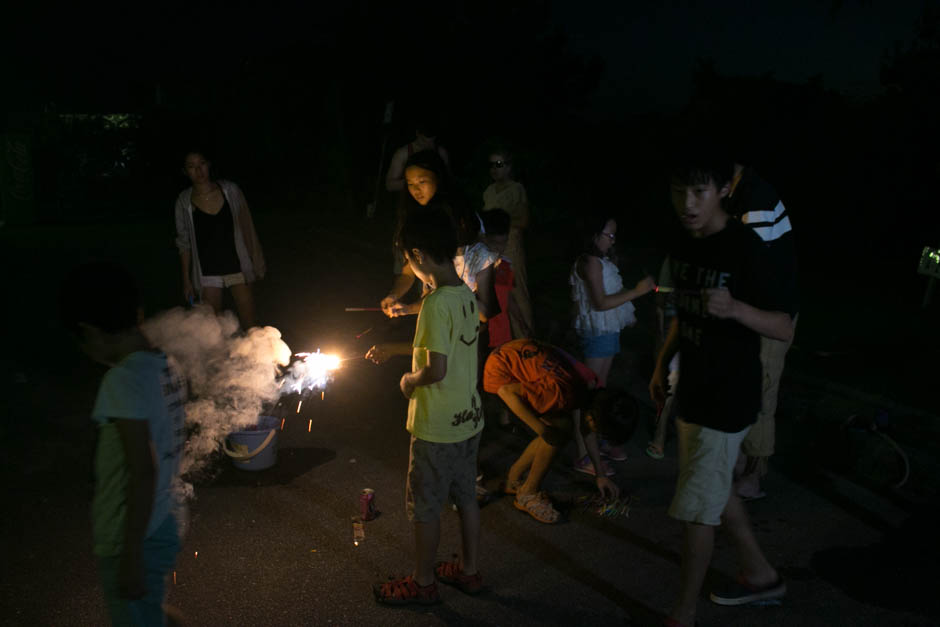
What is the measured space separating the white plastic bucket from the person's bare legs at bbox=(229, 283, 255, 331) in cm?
210

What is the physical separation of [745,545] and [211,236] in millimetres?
5001

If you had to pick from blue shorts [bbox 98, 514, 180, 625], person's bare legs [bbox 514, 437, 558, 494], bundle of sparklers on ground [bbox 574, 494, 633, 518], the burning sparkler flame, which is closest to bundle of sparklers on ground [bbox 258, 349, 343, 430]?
the burning sparkler flame

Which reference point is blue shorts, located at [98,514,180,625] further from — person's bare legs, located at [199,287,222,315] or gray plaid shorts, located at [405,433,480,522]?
person's bare legs, located at [199,287,222,315]

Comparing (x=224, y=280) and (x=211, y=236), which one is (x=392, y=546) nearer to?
(x=224, y=280)

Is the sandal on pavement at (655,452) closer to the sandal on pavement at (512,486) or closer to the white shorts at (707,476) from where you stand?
the sandal on pavement at (512,486)

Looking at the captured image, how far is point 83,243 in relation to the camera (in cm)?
1702

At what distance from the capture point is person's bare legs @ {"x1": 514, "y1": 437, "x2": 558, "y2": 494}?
442 cm

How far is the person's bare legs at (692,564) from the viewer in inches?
129

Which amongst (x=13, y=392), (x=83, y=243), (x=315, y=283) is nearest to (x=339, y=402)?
(x=13, y=392)

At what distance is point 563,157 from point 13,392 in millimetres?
14340

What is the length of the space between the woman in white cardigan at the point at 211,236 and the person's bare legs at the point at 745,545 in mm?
4733

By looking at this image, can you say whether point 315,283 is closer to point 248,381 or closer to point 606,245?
point 248,381

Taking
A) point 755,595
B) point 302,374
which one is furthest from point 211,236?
point 755,595

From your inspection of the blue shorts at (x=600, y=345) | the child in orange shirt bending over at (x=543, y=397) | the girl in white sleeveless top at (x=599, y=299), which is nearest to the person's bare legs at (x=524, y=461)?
the child in orange shirt bending over at (x=543, y=397)
